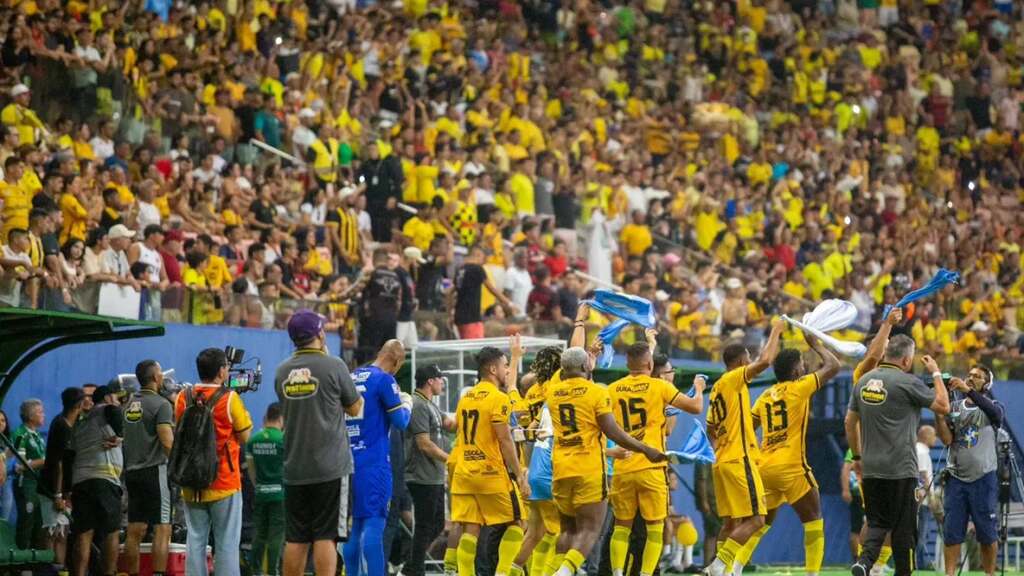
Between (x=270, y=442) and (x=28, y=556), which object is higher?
(x=270, y=442)

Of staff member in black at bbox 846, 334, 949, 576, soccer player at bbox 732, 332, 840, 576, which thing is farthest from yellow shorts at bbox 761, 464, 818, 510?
staff member in black at bbox 846, 334, 949, 576

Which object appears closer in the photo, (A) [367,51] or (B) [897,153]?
(A) [367,51]

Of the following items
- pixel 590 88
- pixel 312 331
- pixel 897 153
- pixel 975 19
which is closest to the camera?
pixel 312 331

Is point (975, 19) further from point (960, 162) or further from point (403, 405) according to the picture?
point (403, 405)

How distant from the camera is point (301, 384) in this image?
38.7ft

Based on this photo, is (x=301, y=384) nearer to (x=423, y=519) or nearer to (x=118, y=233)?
(x=423, y=519)

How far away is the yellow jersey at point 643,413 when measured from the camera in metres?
14.2

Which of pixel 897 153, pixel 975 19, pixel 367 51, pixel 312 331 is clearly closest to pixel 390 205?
pixel 367 51

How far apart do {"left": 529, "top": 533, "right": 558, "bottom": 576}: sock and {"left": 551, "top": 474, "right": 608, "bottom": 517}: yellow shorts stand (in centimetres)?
97

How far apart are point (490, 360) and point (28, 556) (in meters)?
4.64

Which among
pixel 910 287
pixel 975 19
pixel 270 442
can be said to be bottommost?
pixel 270 442

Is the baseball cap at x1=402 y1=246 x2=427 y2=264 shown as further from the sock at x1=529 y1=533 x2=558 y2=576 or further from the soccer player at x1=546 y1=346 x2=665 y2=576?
the soccer player at x1=546 y1=346 x2=665 y2=576

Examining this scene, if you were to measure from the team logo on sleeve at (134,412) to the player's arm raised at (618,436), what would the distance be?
13.2 ft

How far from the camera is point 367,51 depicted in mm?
27953
